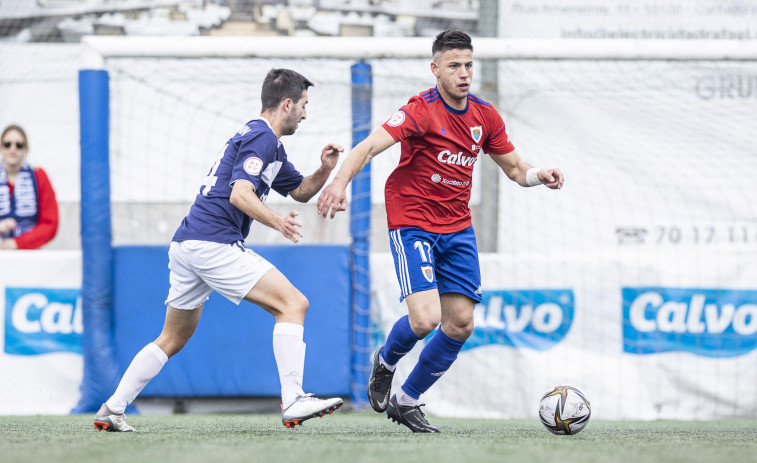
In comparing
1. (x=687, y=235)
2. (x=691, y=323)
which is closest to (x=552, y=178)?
(x=691, y=323)

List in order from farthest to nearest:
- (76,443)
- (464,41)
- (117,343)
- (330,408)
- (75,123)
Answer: (75,123), (117,343), (464,41), (330,408), (76,443)

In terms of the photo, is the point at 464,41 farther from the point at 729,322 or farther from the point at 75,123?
the point at 75,123

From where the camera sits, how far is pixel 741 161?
6738 mm

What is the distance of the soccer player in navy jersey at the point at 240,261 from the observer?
3.97 m

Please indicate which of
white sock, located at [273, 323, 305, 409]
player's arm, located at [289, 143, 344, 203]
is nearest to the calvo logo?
player's arm, located at [289, 143, 344, 203]

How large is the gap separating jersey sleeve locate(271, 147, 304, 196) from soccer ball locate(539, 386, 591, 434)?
1.69 metres

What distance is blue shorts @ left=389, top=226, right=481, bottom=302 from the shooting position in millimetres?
4355

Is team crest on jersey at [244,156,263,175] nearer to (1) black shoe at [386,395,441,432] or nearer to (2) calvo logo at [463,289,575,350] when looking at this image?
(1) black shoe at [386,395,441,432]

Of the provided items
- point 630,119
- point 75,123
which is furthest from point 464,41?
point 75,123

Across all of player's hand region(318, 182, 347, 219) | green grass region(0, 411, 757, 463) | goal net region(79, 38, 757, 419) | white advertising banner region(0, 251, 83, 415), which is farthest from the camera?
goal net region(79, 38, 757, 419)

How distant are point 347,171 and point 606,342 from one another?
312 centimetres

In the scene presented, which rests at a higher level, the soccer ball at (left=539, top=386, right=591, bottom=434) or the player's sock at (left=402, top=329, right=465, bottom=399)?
the player's sock at (left=402, top=329, right=465, bottom=399)

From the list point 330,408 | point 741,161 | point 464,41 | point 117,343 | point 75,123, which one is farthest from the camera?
point 75,123

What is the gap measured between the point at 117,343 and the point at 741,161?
488 cm
